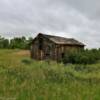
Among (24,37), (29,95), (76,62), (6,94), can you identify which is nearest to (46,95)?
(29,95)

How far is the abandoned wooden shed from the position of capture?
39469 mm

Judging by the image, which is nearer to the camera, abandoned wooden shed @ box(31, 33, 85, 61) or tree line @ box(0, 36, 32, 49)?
abandoned wooden shed @ box(31, 33, 85, 61)

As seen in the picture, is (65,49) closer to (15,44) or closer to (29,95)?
(29,95)

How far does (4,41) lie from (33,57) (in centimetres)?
4663

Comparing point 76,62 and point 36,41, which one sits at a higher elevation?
point 36,41

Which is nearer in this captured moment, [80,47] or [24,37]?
[80,47]

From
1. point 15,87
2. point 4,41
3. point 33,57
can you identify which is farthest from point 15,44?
point 15,87

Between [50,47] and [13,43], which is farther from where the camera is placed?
[13,43]

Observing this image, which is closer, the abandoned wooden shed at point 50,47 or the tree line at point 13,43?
the abandoned wooden shed at point 50,47

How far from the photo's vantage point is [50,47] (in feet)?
131

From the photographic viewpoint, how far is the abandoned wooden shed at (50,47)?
39469 mm

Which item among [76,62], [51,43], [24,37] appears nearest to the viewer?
[76,62]

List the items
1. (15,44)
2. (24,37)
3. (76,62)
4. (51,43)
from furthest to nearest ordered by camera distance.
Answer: (24,37), (15,44), (51,43), (76,62)

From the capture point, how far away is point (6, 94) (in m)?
8.12
